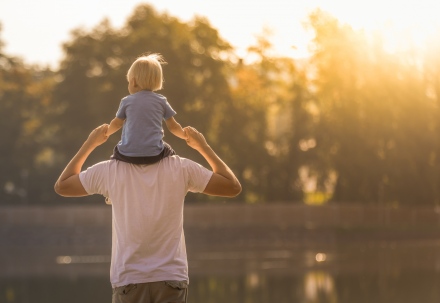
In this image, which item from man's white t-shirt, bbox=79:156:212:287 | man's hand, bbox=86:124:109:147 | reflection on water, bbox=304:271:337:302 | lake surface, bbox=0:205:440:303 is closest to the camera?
man's white t-shirt, bbox=79:156:212:287

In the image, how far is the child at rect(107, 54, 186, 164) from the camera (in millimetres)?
5070

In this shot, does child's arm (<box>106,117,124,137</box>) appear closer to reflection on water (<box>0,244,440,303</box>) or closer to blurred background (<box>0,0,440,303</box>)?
reflection on water (<box>0,244,440,303</box>)

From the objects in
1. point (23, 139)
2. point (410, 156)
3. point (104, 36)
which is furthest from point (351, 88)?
point (23, 139)

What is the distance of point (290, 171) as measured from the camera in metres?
60.9

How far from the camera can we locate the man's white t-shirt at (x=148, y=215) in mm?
5062

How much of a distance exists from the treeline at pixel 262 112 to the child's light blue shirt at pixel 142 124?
48.7 metres

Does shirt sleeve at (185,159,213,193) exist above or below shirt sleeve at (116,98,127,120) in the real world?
below

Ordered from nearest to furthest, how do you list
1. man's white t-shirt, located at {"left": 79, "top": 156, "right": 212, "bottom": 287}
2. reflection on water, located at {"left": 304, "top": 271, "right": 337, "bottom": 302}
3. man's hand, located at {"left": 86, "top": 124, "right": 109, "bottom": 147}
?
man's white t-shirt, located at {"left": 79, "top": 156, "right": 212, "bottom": 287}, man's hand, located at {"left": 86, "top": 124, "right": 109, "bottom": 147}, reflection on water, located at {"left": 304, "top": 271, "right": 337, "bottom": 302}

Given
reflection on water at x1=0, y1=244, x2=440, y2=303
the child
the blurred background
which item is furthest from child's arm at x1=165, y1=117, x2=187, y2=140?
the blurred background

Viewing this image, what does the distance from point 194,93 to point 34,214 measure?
870cm

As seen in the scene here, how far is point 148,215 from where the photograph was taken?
199 inches

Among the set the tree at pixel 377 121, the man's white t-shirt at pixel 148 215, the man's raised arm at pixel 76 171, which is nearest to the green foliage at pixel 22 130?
the tree at pixel 377 121

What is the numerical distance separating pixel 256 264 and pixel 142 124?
30.3m

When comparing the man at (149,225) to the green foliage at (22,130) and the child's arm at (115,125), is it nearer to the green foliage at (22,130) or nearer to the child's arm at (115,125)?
the child's arm at (115,125)
